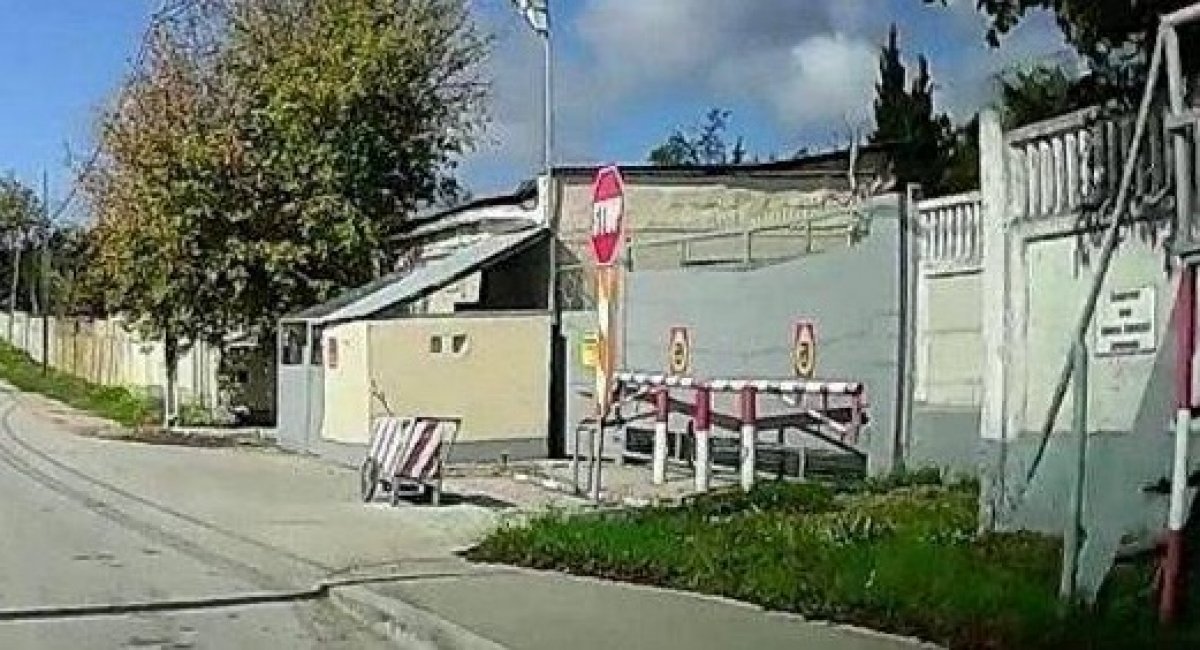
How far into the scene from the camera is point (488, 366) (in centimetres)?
2989

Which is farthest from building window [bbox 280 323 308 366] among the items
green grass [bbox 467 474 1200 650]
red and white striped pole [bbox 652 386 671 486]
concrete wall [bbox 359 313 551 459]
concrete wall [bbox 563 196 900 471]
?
green grass [bbox 467 474 1200 650]

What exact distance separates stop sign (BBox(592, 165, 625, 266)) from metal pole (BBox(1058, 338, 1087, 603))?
665 centimetres

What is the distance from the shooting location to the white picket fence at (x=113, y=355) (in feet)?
153

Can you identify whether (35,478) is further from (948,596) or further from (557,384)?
(948,596)

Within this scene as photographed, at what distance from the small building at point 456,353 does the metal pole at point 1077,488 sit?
1875cm

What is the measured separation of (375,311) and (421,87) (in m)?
13.1

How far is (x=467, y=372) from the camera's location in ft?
97.5

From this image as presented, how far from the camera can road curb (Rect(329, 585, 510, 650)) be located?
1198cm

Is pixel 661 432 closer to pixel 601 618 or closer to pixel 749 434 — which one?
pixel 749 434

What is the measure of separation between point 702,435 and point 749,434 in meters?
0.67

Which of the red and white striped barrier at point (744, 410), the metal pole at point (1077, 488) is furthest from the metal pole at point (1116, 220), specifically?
the red and white striped barrier at point (744, 410)

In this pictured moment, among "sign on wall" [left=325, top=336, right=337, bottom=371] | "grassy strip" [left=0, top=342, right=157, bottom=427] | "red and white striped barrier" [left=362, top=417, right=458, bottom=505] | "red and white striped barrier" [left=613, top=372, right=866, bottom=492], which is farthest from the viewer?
"grassy strip" [left=0, top=342, right=157, bottom=427]

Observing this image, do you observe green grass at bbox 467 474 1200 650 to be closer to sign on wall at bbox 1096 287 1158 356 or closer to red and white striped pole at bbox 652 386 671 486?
sign on wall at bbox 1096 287 1158 356

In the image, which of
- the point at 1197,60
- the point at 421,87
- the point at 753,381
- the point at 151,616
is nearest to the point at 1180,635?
the point at 1197,60
